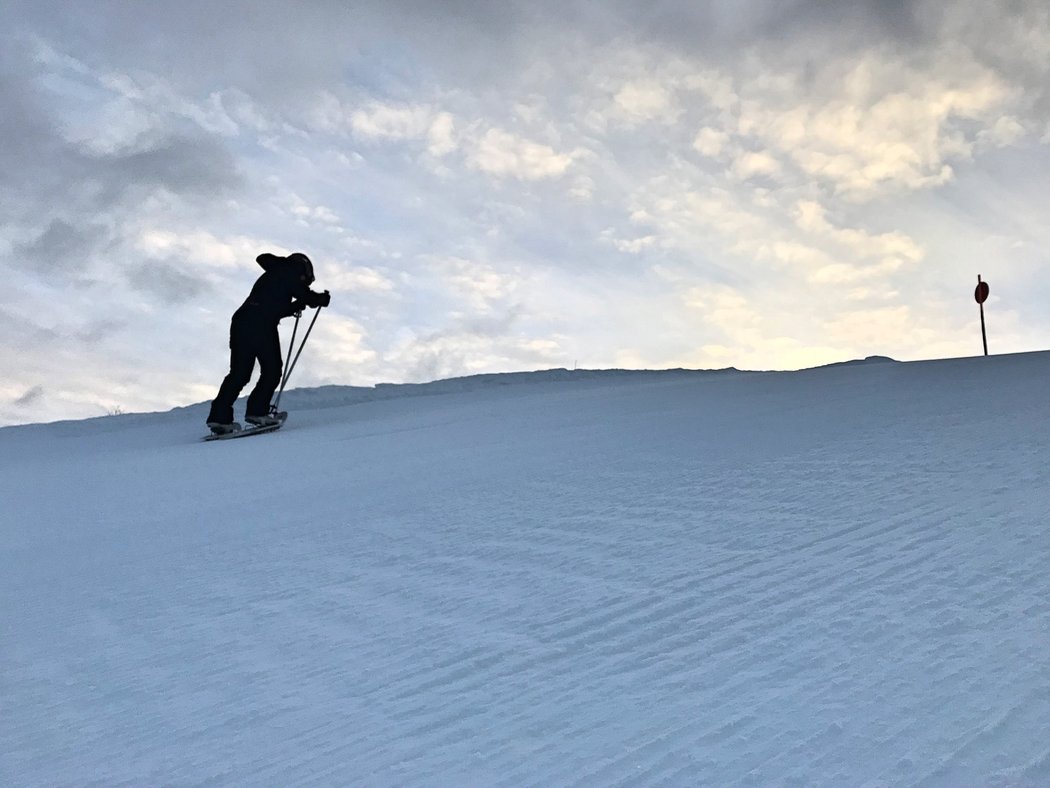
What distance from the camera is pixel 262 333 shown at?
860cm

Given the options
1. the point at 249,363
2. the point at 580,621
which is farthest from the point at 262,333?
the point at 580,621

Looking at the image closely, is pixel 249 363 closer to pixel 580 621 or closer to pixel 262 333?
pixel 262 333

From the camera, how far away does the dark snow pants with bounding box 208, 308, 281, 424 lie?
859 cm

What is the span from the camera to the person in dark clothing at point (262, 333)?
859 cm

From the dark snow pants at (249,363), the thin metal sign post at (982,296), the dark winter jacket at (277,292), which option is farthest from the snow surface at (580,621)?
the thin metal sign post at (982,296)

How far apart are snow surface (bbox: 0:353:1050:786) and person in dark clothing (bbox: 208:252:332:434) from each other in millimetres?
3734

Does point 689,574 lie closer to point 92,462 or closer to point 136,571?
point 136,571

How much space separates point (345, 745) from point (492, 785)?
0.36 metres

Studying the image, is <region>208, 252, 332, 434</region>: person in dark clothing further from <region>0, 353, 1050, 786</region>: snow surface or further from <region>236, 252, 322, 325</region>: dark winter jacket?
<region>0, 353, 1050, 786</region>: snow surface

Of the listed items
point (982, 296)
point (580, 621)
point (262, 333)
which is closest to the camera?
point (580, 621)

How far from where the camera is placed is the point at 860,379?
6875mm

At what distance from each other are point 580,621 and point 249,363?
6.97 metres

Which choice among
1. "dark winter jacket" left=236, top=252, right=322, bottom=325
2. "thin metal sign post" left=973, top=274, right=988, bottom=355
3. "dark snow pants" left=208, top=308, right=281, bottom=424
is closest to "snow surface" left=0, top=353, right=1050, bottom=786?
"dark snow pants" left=208, top=308, right=281, bottom=424

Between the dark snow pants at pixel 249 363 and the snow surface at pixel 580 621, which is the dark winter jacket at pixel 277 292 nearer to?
the dark snow pants at pixel 249 363
